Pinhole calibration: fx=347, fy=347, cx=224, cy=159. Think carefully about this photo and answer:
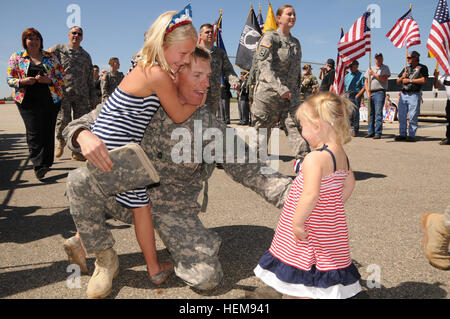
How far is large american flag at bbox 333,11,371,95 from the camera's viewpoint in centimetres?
820

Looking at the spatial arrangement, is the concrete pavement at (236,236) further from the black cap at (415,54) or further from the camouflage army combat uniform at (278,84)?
the black cap at (415,54)

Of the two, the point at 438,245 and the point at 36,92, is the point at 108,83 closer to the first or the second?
the point at 36,92

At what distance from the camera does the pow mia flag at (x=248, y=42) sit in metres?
9.96

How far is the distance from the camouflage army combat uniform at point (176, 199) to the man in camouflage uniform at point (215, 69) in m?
3.05

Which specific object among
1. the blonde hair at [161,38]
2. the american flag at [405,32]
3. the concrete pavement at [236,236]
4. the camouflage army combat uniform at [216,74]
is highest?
the american flag at [405,32]

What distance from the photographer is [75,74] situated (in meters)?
6.31

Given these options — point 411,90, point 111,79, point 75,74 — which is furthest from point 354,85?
point 75,74

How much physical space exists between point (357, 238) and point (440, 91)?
14208mm

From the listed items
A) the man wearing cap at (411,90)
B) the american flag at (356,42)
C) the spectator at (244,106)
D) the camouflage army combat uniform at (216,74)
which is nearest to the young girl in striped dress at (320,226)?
the camouflage army combat uniform at (216,74)

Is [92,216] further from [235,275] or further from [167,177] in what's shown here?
[235,275]

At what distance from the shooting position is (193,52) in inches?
83.8

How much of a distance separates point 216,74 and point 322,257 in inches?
169

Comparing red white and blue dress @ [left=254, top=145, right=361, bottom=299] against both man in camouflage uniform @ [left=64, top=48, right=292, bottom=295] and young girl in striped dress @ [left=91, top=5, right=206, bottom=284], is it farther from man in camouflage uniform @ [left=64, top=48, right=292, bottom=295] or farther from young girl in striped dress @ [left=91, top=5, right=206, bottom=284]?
young girl in striped dress @ [left=91, top=5, right=206, bottom=284]

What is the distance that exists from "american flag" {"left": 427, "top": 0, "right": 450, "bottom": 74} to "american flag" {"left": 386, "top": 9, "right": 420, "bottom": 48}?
76.9 inches
